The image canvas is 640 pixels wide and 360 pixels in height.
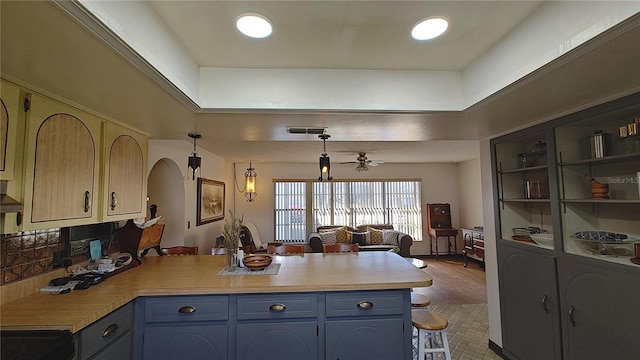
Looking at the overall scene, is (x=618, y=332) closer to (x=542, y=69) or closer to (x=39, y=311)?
(x=542, y=69)

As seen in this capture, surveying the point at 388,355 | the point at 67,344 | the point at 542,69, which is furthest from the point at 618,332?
the point at 67,344

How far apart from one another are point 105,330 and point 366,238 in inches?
199

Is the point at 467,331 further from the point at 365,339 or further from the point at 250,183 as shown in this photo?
the point at 250,183

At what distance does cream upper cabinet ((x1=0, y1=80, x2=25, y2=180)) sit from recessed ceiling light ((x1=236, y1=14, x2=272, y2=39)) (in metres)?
1.12

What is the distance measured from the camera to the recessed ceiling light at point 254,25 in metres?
1.27

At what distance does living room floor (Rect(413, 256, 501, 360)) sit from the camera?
2.73m

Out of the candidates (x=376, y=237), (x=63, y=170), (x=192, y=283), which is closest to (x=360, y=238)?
(x=376, y=237)

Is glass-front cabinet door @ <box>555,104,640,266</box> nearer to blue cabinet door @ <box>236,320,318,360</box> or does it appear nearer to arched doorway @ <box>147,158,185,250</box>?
blue cabinet door @ <box>236,320,318,360</box>

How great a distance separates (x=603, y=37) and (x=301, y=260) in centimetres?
234

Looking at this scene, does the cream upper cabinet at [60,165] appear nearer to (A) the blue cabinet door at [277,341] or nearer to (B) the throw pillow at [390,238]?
(A) the blue cabinet door at [277,341]

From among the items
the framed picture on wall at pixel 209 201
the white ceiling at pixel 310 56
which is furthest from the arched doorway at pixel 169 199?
the white ceiling at pixel 310 56

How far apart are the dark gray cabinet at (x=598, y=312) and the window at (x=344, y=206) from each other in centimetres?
483

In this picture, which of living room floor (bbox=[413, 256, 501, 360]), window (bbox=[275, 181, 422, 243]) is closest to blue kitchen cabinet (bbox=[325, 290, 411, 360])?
living room floor (bbox=[413, 256, 501, 360])

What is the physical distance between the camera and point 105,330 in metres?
1.48
